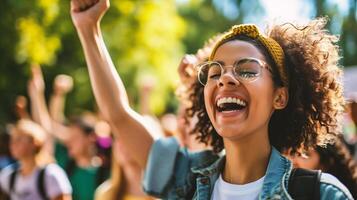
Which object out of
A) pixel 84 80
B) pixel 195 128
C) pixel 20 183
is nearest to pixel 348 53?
pixel 84 80

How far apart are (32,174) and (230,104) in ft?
12.3

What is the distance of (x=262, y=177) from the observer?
104 inches

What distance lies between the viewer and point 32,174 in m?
6.07

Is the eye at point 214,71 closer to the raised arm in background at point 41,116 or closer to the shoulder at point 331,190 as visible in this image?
the shoulder at point 331,190

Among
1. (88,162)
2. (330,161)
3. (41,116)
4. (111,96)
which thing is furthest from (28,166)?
(111,96)

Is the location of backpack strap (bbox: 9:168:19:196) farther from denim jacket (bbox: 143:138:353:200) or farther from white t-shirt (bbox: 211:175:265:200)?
white t-shirt (bbox: 211:175:265:200)

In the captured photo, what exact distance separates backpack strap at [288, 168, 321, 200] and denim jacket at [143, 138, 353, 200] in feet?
0.05

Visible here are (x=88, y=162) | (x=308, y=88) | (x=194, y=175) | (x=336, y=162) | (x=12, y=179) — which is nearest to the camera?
(x=308, y=88)

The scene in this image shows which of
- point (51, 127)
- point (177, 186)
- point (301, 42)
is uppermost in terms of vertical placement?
point (301, 42)

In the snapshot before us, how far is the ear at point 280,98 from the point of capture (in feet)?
8.96

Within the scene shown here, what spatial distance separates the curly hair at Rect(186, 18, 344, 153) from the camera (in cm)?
280

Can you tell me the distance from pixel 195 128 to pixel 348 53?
88.5 feet

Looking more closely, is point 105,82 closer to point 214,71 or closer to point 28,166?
point 214,71

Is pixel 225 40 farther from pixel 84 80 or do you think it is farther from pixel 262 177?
pixel 84 80
